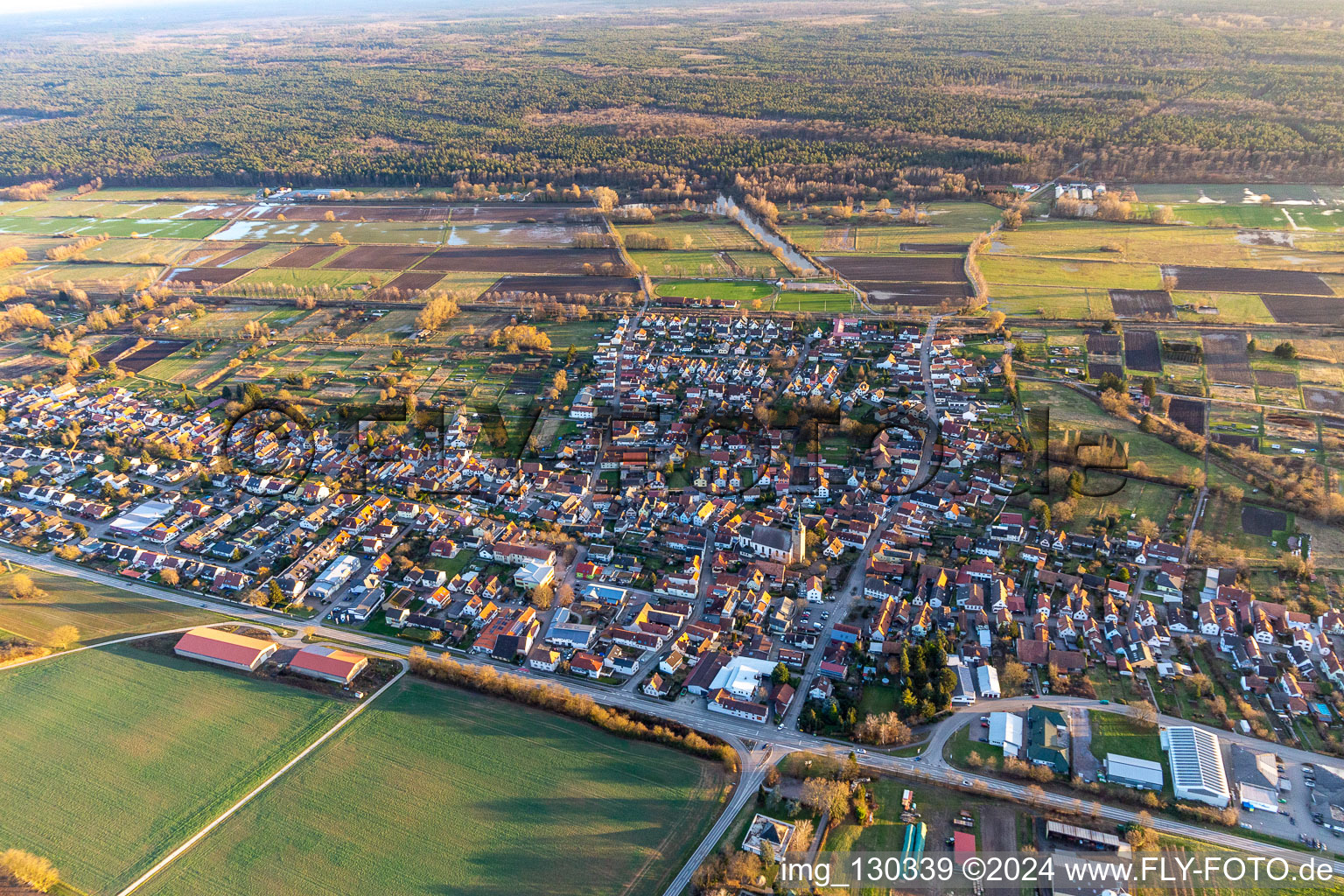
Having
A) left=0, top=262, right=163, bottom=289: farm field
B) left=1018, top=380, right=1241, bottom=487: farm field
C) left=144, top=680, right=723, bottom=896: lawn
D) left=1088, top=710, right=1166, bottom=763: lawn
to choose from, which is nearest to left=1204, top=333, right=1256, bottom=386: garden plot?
left=1018, top=380, right=1241, bottom=487: farm field

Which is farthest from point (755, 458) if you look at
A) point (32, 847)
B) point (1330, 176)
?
point (1330, 176)

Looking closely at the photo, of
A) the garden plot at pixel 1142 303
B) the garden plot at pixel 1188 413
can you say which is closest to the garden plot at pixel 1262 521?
the garden plot at pixel 1188 413

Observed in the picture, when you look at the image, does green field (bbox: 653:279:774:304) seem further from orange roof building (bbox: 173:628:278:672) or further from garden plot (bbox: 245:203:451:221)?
orange roof building (bbox: 173:628:278:672)

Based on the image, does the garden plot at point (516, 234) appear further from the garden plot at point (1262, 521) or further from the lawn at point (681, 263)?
the garden plot at point (1262, 521)

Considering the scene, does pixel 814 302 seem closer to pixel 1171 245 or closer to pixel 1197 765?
pixel 1171 245

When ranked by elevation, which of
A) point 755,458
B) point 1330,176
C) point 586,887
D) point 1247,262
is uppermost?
point 1330,176

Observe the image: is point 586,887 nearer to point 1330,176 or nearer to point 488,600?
point 488,600
